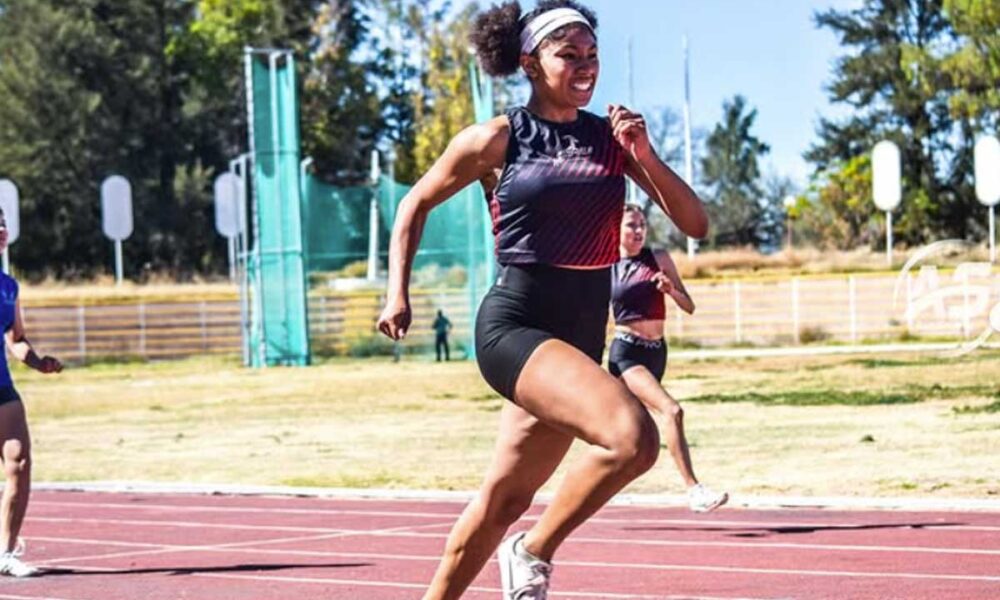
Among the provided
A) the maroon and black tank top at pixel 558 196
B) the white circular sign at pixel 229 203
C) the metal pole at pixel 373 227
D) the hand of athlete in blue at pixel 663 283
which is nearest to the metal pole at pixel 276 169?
the metal pole at pixel 373 227

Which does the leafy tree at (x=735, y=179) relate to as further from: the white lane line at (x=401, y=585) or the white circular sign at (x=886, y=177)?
the white lane line at (x=401, y=585)

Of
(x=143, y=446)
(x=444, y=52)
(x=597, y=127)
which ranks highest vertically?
(x=444, y=52)

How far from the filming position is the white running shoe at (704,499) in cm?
1173

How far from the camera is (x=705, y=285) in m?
48.8

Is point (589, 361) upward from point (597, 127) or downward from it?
downward

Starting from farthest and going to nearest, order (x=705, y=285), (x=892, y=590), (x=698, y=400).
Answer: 1. (x=705, y=285)
2. (x=698, y=400)
3. (x=892, y=590)

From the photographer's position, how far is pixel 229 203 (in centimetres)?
5247

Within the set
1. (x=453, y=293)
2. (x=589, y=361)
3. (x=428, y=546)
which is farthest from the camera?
(x=453, y=293)

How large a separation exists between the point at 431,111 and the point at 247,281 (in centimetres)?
3973

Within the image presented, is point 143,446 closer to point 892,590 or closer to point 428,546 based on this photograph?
point 428,546

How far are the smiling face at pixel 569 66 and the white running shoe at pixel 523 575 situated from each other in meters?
1.39

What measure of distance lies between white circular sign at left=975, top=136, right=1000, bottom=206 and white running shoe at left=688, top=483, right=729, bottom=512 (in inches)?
1092

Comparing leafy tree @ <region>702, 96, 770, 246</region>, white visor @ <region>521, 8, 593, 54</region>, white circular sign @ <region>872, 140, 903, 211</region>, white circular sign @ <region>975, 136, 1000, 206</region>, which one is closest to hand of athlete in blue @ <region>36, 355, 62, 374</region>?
white visor @ <region>521, 8, 593, 54</region>

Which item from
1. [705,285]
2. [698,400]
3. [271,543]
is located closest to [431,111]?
[705,285]
